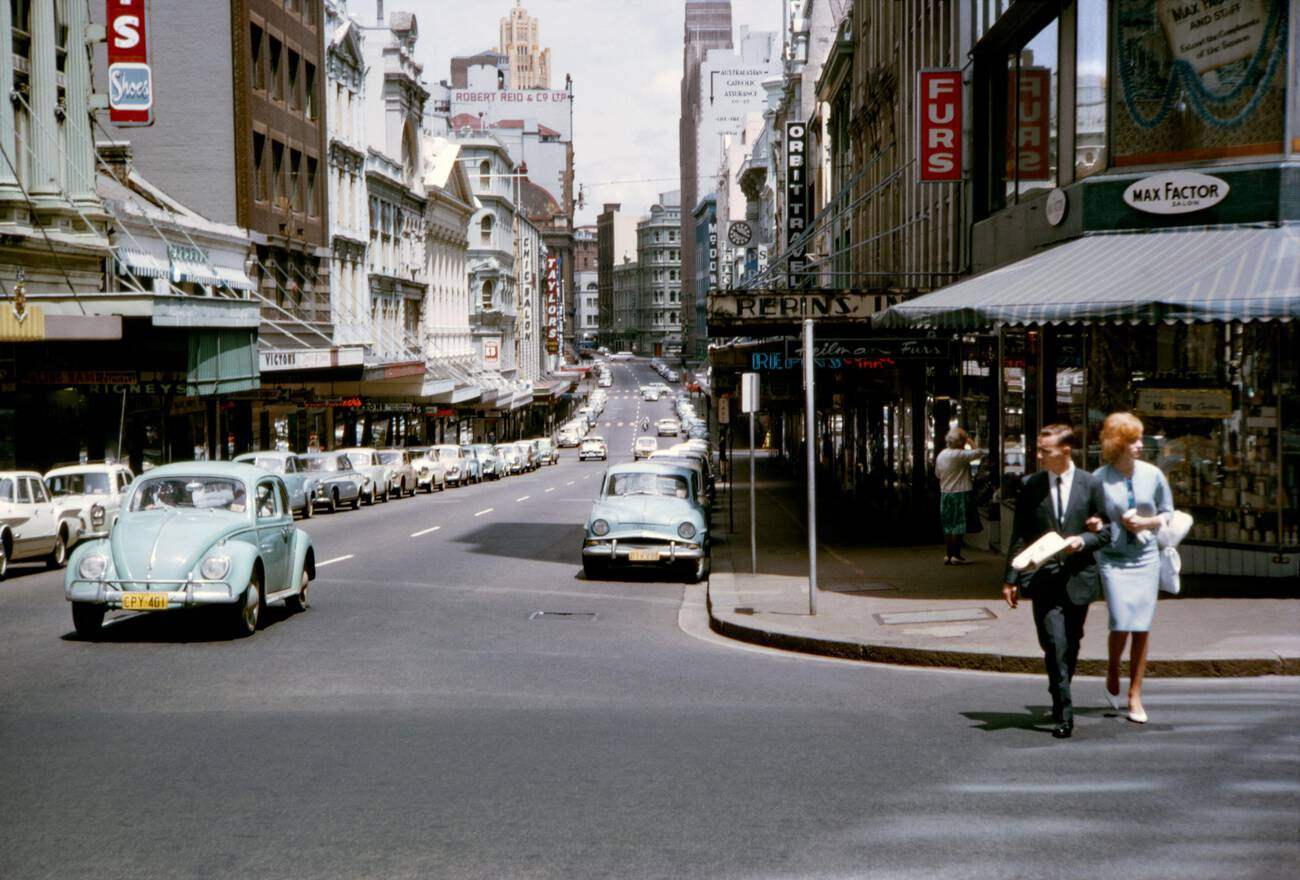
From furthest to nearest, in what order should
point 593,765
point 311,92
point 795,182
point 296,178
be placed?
point 311,92 → point 296,178 → point 795,182 → point 593,765

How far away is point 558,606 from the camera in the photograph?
55.4 ft

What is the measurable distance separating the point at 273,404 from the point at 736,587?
37.5m

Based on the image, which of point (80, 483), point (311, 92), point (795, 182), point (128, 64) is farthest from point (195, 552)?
point (311, 92)

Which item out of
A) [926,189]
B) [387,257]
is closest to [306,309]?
[387,257]

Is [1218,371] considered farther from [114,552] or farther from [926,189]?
[926,189]

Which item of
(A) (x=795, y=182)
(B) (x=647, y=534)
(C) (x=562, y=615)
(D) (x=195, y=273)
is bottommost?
(C) (x=562, y=615)

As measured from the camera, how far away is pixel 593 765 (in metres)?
8.27

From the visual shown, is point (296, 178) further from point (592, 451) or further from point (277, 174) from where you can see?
point (592, 451)

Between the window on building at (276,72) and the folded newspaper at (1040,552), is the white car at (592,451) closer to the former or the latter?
the window on building at (276,72)

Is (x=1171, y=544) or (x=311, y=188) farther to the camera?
(x=311, y=188)

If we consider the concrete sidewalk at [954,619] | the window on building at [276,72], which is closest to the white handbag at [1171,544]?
the concrete sidewalk at [954,619]

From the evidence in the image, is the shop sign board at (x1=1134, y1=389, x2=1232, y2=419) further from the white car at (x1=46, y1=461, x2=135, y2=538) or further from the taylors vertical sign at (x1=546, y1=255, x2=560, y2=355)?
the taylors vertical sign at (x1=546, y1=255, x2=560, y2=355)

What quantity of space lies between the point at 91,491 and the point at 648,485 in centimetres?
997

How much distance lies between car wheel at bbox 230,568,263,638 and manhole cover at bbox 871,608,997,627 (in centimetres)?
591
